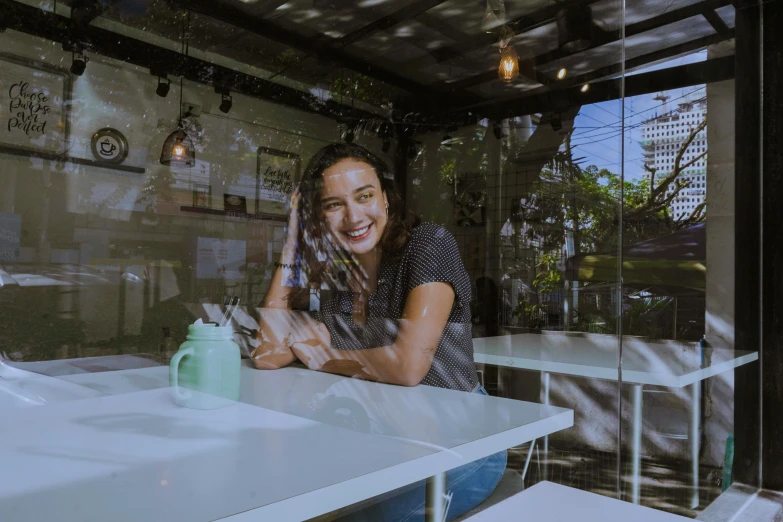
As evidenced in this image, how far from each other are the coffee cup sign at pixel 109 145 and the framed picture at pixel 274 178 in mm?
173

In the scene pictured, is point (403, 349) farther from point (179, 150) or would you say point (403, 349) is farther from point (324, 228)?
point (179, 150)

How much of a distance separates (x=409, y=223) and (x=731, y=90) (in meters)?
1.59

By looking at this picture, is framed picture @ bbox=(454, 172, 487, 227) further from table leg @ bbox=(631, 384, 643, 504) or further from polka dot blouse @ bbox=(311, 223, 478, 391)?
table leg @ bbox=(631, 384, 643, 504)

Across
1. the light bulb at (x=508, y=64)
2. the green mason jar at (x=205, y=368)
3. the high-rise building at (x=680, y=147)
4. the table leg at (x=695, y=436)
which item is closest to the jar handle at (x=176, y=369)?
the green mason jar at (x=205, y=368)

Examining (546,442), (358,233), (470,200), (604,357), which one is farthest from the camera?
(604,357)

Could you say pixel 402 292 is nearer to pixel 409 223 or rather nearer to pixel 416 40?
pixel 409 223

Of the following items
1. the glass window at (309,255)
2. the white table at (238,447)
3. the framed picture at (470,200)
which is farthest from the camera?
the framed picture at (470,200)

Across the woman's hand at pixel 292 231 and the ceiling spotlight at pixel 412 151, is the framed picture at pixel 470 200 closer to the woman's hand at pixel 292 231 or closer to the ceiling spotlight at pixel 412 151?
the ceiling spotlight at pixel 412 151

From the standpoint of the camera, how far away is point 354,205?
0.89 meters

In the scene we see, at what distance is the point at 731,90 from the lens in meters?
1.91

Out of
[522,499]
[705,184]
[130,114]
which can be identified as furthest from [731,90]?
[130,114]

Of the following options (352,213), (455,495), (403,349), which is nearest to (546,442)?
(455,495)

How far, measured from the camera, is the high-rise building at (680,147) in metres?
1.66

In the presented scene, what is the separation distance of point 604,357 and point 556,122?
0.55 m
